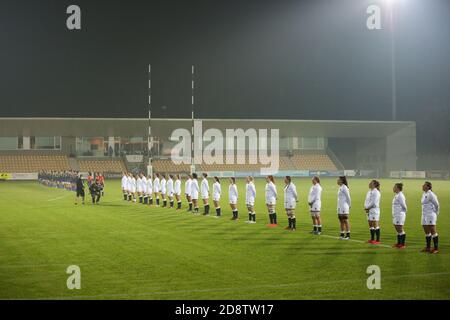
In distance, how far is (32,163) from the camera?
270 ft

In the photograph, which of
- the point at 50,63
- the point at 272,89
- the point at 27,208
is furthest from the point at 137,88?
the point at 27,208

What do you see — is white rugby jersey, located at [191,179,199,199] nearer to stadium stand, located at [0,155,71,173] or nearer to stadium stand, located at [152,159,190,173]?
stadium stand, located at [152,159,190,173]

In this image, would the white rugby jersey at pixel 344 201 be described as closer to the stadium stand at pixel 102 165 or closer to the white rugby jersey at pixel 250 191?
the white rugby jersey at pixel 250 191

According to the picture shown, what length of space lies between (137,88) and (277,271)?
218ft

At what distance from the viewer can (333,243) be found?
Answer: 1897cm

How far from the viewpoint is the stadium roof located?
253 ft

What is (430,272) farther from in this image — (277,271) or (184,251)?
(184,251)

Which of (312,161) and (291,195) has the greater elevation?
(312,161)

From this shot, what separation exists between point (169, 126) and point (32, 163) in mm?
18653

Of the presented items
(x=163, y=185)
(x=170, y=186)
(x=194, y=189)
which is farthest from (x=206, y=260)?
(x=163, y=185)

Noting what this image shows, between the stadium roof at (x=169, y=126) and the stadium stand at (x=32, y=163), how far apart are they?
10.9ft

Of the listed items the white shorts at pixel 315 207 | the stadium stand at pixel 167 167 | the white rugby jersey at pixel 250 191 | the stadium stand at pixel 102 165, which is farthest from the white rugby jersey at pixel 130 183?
the stadium stand at pixel 102 165

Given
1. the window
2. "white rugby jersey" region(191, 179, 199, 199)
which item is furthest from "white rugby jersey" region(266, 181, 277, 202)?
the window

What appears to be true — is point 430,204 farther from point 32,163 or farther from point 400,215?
point 32,163
